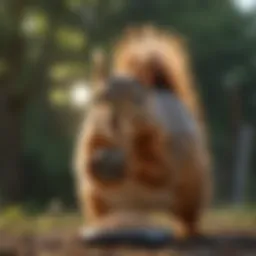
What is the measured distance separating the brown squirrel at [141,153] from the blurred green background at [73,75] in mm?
420

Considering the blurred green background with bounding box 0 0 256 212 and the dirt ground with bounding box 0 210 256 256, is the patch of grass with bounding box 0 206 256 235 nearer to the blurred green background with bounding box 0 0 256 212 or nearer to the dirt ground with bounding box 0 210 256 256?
the dirt ground with bounding box 0 210 256 256

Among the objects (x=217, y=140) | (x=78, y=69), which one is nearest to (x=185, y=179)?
(x=217, y=140)

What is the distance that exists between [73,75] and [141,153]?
71cm

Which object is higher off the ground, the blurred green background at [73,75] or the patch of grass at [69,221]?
the blurred green background at [73,75]

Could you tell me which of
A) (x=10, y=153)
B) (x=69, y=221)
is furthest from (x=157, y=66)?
(x=10, y=153)

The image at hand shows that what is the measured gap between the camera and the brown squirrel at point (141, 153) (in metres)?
1.68

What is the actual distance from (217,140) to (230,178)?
0.36ft

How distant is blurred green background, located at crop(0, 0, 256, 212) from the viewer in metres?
2.30

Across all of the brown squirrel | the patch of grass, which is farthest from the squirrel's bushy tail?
the patch of grass

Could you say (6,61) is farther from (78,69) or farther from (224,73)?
(224,73)

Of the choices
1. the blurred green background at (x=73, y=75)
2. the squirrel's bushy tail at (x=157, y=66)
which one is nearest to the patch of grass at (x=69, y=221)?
the blurred green background at (x=73, y=75)

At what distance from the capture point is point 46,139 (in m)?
2.42

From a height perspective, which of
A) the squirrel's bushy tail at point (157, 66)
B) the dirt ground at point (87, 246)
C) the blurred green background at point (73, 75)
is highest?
the blurred green background at point (73, 75)

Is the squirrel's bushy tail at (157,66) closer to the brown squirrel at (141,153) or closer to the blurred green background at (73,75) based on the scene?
the brown squirrel at (141,153)
